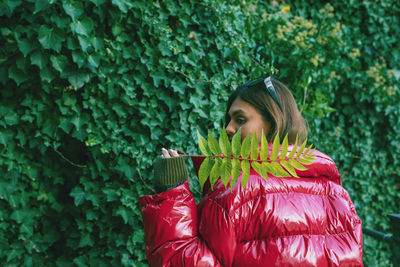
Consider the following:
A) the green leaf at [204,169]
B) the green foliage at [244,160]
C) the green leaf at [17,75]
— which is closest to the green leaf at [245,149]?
the green foliage at [244,160]

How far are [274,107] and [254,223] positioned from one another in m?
0.62

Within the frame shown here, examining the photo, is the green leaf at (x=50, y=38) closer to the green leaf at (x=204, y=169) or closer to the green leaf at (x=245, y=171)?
the green leaf at (x=204, y=169)

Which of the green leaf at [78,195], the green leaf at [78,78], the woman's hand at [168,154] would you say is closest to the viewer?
the woman's hand at [168,154]

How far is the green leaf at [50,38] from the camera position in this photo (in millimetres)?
2021

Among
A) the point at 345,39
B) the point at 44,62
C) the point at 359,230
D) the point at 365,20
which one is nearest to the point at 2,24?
the point at 44,62

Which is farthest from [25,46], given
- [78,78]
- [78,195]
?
[78,195]

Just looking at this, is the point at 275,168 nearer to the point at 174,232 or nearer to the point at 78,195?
the point at 174,232

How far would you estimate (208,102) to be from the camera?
248 cm

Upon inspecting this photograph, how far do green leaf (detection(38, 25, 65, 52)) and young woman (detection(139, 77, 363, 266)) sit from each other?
1.23 m

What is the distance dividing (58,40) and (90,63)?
9.5 inches

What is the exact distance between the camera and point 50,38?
2.05 meters

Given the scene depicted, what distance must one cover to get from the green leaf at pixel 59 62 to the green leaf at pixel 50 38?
0.08 meters

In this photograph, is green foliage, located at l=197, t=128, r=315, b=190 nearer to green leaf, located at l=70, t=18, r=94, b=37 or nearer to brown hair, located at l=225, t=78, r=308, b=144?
brown hair, located at l=225, t=78, r=308, b=144

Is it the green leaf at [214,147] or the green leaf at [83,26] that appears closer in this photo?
the green leaf at [214,147]
